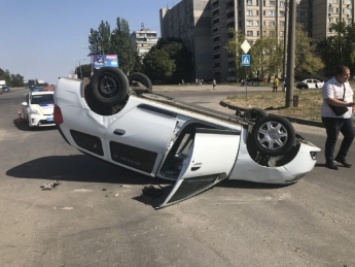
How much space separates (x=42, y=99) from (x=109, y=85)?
1025cm

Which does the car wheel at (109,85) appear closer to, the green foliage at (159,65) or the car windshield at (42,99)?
the car windshield at (42,99)

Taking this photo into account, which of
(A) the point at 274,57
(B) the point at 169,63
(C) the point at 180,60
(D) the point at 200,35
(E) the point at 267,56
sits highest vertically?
(D) the point at 200,35

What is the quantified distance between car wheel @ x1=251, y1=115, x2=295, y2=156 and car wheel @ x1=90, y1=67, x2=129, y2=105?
1.85 meters

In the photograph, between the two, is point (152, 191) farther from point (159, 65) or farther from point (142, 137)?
point (159, 65)

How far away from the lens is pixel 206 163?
17.0 ft

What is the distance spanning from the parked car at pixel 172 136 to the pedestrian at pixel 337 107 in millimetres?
1245

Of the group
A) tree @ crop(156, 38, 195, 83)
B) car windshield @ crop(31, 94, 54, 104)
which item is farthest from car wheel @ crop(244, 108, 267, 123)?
tree @ crop(156, 38, 195, 83)

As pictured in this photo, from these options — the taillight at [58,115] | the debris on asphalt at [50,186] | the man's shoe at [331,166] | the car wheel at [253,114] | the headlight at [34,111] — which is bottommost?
the man's shoe at [331,166]

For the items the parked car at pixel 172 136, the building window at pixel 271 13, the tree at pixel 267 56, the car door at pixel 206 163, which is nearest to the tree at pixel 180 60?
the building window at pixel 271 13

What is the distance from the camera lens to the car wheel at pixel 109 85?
5652 millimetres

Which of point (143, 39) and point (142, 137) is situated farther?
point (143, 39)

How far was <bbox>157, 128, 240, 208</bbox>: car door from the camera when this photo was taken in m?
5.03

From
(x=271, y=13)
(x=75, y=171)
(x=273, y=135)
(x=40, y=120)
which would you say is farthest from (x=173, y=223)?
(x=271, y=13)

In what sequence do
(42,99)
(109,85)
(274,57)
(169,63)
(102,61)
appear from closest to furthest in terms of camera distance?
1. (109,85)
2. (42,99)
3. (274,57)
4. (102,61)
5. (169,63)
